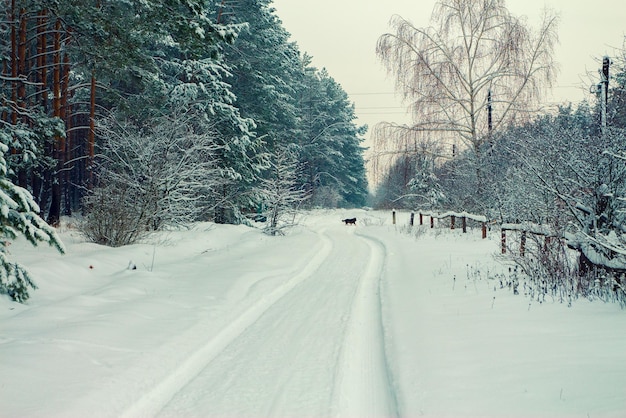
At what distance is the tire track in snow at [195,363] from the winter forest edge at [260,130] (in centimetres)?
264

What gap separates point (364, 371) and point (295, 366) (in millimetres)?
751

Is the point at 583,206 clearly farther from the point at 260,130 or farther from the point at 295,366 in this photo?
the point at 260,130

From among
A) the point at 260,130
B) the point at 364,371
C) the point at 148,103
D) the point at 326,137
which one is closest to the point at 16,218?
the point at 364,371

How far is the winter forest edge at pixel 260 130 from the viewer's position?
23.2 feet

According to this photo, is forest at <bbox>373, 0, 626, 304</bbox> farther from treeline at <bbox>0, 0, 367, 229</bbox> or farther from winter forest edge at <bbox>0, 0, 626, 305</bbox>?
treeline at <bbox>0, 0, 367, 229</bbox>

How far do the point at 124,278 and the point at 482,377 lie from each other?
7.60 m

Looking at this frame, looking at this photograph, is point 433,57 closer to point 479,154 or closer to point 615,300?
point 479,154

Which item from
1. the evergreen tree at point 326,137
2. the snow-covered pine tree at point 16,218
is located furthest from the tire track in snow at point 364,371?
the evergreen tree at point 326,137

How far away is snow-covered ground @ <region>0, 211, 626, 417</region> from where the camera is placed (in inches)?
140

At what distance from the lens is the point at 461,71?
1680 centimetres

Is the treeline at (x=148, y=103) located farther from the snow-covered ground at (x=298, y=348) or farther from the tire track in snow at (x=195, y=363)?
the tire track in snow at (x=195, y=363)

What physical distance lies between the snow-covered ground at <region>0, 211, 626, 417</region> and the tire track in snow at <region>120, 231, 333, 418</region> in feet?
0.07

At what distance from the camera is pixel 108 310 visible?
6398 millimetres

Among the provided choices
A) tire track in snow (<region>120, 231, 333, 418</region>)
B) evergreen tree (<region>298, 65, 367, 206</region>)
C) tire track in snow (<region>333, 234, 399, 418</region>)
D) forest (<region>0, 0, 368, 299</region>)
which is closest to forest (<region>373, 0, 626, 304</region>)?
forest (<region>0, 0, 368, 299</region>)
